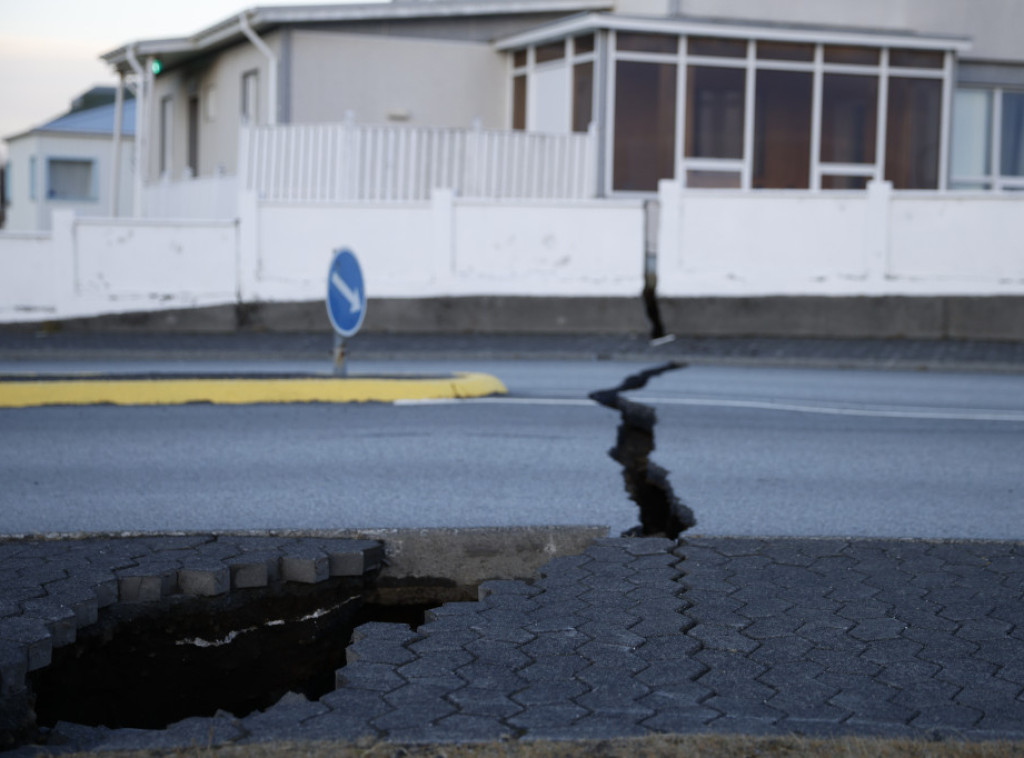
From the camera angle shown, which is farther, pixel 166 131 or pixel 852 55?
pixel 166 131

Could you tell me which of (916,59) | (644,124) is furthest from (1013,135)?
(644,124)

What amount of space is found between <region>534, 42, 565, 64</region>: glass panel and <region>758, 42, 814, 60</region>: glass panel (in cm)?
336

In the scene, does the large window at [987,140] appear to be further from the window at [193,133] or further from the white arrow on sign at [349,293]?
the white arrow on sign at [349,293]

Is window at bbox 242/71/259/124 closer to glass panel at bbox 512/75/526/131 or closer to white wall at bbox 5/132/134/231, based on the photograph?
glass panel at bbox 512/75/526/131

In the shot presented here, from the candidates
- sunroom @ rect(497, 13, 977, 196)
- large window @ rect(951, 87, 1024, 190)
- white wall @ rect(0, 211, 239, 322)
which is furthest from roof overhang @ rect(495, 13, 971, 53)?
white wall @ rect(0, 211, 239, 322)

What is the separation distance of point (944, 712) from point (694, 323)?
516 inches

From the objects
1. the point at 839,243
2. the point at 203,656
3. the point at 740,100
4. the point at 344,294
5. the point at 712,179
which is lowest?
the point at 203,656

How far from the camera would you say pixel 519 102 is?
22422 millimetres

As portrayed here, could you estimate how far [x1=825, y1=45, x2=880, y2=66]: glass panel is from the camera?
21.7 metres

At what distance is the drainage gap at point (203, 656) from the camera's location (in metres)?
4.10

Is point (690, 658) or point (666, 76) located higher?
point (666, 76)

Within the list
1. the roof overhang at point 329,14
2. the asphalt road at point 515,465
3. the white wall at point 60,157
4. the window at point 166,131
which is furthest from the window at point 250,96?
the white wall at point 60,157

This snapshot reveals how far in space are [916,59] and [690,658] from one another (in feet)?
67.2

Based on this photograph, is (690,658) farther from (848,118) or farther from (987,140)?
(987,140)
